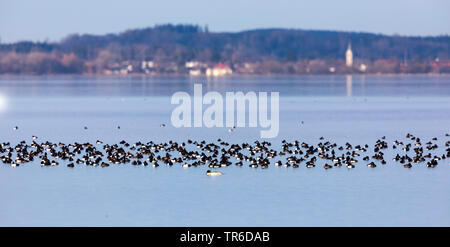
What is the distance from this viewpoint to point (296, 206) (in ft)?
59.4

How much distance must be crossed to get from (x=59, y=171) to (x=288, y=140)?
437 inches

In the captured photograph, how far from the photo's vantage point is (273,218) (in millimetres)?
16844

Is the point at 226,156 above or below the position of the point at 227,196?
above

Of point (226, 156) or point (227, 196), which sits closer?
point (227, 196)

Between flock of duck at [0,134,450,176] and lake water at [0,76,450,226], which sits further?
flock of duck at [0,134,450,176]

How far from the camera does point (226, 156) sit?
2525cm

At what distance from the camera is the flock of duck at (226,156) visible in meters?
24.3

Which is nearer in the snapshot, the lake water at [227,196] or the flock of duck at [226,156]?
the lake water at [227,196]

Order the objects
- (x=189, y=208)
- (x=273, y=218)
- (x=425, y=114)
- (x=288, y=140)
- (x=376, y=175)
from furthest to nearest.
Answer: (x=425, y=114)
(x=288, y=140)
(x=376, y=175)
(x=189, y=208)
(x=273, y=218)

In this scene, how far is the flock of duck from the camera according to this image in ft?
79.7
